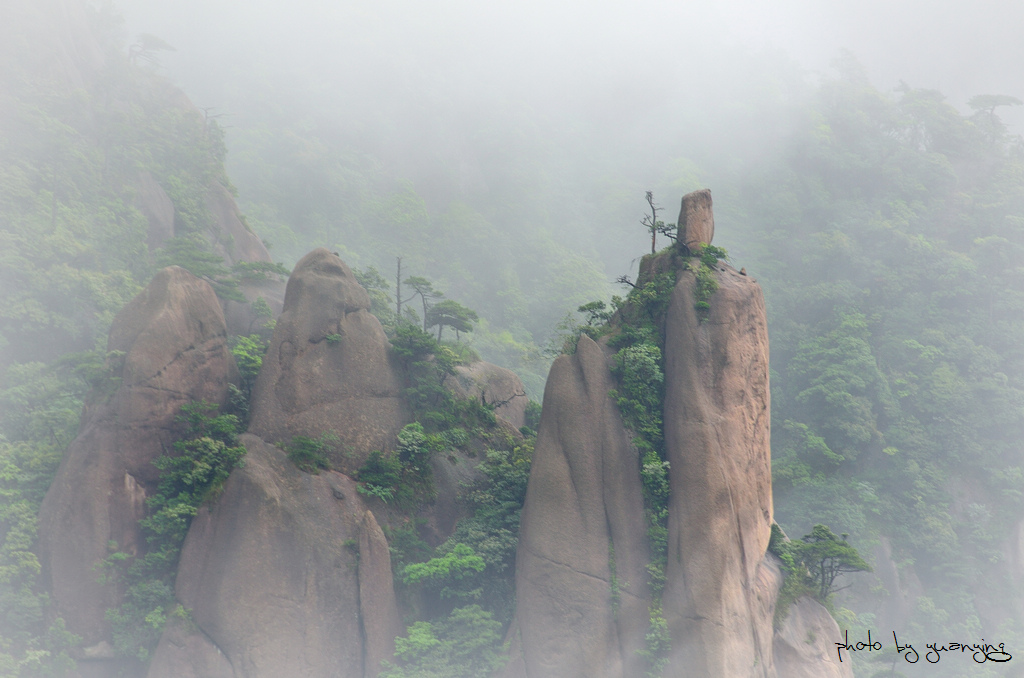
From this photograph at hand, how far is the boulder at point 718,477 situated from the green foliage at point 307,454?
30.3 feet

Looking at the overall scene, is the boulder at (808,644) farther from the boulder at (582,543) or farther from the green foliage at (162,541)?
the green foliage at (162,541)

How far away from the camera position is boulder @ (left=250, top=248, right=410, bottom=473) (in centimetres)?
1883

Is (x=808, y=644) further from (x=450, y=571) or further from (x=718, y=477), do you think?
(x=450, y=571)

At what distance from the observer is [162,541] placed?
57.2 ft

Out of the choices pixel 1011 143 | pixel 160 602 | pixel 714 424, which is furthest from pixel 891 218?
pixel 160 602

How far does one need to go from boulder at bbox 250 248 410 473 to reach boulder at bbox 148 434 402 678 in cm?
134

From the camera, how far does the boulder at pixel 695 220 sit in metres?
17.3

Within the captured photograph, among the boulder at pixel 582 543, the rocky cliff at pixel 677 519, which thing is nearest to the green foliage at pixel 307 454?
the boulder at pixel 582 543

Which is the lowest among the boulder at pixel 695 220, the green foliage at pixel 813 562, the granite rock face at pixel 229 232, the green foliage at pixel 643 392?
the green foliage at pixel 813 562

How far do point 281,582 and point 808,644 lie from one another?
516 inches

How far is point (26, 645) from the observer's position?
17.2m

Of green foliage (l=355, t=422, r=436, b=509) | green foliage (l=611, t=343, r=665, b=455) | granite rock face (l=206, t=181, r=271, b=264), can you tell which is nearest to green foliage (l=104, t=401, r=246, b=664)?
green foliage (l=355, t=422, r=436, b=509)

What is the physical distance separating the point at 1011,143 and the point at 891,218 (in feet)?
54.7

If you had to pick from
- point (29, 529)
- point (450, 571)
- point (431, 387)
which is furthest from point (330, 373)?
point (29, 529)
